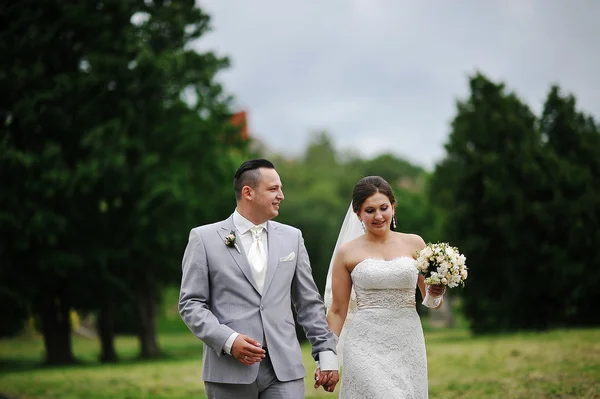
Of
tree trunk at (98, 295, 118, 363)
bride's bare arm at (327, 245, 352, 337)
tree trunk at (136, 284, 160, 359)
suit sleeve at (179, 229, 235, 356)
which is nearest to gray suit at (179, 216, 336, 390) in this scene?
suit sleeve at (179, 229, 235, 356)

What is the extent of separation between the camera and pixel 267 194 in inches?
223

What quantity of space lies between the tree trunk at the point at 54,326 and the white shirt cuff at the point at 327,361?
73.9ft

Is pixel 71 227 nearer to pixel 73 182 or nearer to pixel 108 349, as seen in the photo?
pixel 73 182

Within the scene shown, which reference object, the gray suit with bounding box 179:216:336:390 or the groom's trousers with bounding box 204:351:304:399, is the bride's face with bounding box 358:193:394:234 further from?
the groom's trousers with bounding box 204:351:304:399

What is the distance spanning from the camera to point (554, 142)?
2900 cm

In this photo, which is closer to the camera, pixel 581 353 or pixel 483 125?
pixel 581 353

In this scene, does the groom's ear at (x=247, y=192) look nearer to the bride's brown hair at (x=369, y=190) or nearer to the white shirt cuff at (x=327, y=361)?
the bride's brown hair at (x=369, y=190)

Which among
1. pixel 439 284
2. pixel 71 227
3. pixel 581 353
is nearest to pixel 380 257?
pixel 439 284

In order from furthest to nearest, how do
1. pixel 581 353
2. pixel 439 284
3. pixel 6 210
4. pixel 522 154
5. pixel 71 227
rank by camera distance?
pixel 522 154, pixel 71 227, pixel 6 210, pixel 581 353, pixel 439 284

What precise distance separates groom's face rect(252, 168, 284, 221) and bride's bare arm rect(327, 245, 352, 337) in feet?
3.81

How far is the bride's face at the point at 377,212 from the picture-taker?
634 centimetres

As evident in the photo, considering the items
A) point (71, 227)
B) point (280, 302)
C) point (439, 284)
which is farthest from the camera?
point (71, 227)

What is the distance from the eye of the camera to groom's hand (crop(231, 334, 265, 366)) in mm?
5133

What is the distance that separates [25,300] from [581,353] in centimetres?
1681
